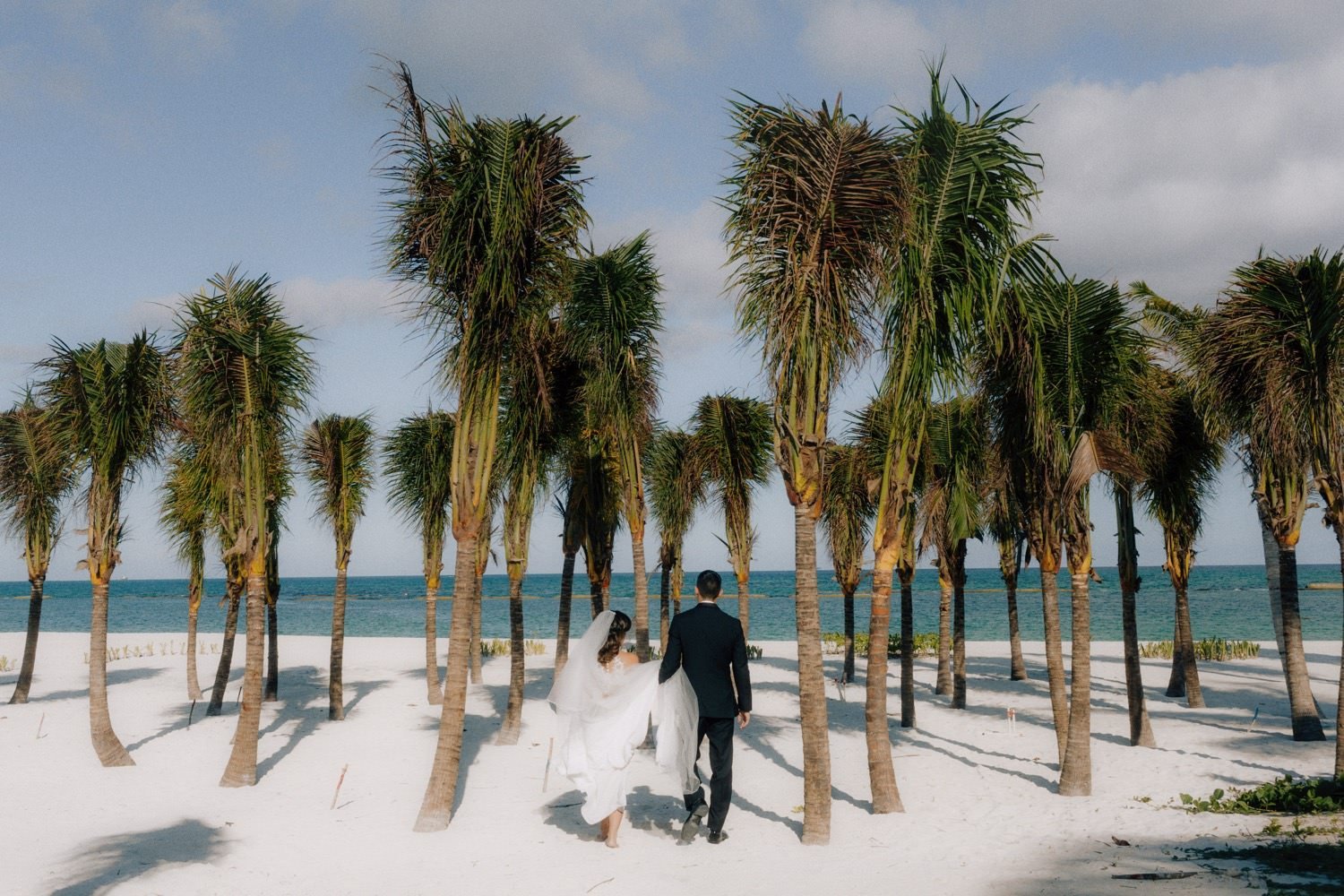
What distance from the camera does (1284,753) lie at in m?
12.3

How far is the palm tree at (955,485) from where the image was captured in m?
14.1

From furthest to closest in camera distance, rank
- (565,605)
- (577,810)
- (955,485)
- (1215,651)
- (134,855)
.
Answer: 1. (1215,651)
2. (565,605)
3. (955,485)
4. (577,810)
5. (134,855)

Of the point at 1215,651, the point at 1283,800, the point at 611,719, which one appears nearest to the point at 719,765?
the point at 611,719

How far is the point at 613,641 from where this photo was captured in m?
8.66

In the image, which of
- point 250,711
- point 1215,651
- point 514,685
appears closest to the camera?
point 250,711

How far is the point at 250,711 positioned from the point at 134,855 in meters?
3.26

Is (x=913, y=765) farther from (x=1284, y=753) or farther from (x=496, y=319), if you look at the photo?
(x=496, y=319)

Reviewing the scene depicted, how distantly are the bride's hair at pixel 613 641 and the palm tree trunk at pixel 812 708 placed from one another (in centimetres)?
172

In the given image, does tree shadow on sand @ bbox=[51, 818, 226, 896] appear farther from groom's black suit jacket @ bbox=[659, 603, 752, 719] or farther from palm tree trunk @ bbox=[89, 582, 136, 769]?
groom's black suit jacket @ bbox=[659, 603, 752, 719]

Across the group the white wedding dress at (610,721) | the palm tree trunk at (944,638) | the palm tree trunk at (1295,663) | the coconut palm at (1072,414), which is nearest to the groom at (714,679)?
the white wedding dress at (610,721)

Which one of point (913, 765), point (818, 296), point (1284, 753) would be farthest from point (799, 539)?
point (1284, 753)

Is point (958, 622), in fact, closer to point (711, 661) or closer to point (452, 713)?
point (711, 661)

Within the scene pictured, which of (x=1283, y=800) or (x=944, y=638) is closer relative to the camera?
(x=1283, y=800)

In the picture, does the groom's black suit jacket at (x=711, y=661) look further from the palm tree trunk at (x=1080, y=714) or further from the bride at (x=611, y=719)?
the palm tree trunk at (x=1080, y=714)
